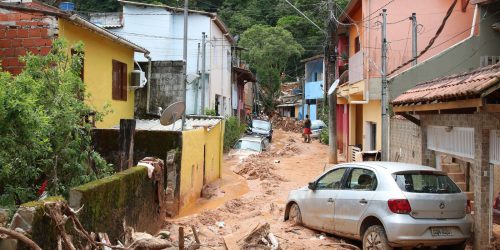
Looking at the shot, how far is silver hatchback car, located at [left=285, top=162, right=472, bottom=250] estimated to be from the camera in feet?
25.0

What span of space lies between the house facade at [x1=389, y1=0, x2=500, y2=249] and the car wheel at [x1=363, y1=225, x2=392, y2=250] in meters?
1.68

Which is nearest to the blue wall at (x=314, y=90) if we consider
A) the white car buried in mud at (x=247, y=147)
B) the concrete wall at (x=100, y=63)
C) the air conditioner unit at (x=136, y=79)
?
the white car buried in mud at (x=247, y=147)

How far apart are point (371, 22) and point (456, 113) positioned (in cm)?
989

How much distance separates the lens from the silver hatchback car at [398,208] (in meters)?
7.61

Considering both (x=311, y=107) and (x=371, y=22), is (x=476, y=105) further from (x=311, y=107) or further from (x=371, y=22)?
(x=311, y=107)

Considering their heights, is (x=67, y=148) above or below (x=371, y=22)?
below

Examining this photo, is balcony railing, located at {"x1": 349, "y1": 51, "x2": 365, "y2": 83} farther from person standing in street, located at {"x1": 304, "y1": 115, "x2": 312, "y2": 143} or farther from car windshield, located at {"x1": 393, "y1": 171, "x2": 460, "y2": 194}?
person standing in street, located at {"x1": 304, "y1": 115, "x2": 312, "y2": 143}

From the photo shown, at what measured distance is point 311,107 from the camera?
178 ft

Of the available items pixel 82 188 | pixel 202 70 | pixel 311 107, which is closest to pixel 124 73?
pixel 202 70

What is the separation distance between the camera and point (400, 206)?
7641 mm

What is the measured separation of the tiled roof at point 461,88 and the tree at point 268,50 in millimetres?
38457

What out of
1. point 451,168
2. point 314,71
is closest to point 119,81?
point 451,168

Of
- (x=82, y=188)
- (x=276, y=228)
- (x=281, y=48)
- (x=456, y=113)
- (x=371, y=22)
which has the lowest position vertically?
(x=276, y=228)

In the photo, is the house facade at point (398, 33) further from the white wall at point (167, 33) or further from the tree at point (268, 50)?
the tree at point (268, 50)
